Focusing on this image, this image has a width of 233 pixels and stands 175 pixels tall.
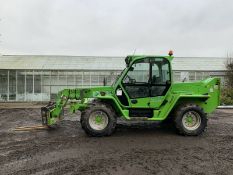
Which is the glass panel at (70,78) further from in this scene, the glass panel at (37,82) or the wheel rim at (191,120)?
the wheel rim at (191,120)

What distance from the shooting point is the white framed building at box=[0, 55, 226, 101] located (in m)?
21.9

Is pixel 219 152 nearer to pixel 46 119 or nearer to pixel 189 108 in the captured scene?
pixel 189 108

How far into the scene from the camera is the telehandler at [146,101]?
7.16 metres

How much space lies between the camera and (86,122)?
6.98m

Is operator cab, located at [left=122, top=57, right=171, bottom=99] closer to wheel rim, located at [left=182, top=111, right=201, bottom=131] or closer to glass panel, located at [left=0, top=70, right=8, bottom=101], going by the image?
wheel rim, located at [left=182, top=111, right=201, bottom=131]

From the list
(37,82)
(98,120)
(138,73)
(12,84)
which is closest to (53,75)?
(37,82)

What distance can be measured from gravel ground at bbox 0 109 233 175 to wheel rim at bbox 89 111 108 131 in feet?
1.27

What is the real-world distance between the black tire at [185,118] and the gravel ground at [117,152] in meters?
0.24

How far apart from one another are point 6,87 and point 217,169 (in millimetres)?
21237

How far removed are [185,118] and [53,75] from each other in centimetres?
1712

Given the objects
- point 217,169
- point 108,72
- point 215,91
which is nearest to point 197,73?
point 108,72

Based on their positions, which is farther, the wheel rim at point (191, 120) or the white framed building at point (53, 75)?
the white framed building at point (53, 75)

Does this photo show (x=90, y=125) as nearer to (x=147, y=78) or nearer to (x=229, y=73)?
(x=147, y=78)

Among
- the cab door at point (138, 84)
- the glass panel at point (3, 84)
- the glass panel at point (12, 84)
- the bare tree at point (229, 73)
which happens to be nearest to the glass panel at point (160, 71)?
the cab door at point (138, 84)
